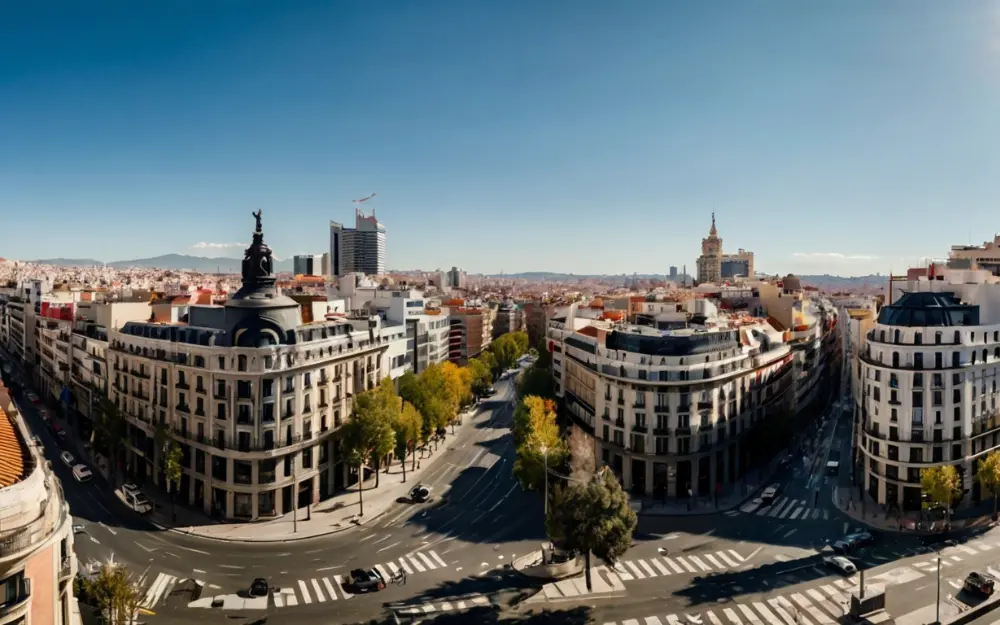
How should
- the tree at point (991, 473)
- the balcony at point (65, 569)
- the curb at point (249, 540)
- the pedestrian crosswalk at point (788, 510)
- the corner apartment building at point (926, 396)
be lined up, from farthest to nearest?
the corner apartment building at point (926, 396) < the pedestrian crosswalk at point (788, 510) < the tree at point (991, 473) < the curb at point (249, 540) < the balcony at point (65, 569)

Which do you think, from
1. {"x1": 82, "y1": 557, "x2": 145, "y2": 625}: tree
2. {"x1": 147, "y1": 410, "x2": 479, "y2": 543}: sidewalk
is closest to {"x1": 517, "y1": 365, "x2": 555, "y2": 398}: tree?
{"x1": 147, "y1": 410, "x2": 479, "y2": 543}: sidewalk

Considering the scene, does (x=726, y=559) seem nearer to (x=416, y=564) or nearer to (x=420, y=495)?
(x=416, y=564)

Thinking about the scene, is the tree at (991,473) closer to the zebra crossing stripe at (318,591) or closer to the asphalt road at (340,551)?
the asphalt road at (340,551)

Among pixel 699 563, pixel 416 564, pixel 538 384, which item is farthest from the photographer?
pixel 538 384

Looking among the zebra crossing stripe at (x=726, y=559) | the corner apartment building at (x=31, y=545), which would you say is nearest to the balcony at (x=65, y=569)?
the corner apartment building at (x=31, y=545)

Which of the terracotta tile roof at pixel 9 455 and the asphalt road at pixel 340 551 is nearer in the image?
the terracotta tile roof at pixel 9 455

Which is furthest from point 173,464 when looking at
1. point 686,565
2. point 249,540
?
point 686,565

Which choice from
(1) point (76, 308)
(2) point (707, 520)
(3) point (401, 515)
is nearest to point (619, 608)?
(2) point (707, 520)

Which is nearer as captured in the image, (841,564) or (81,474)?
(841,564)
